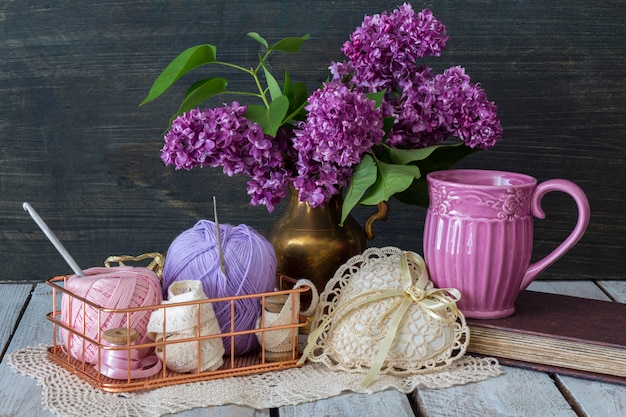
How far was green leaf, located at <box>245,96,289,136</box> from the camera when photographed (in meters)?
0.82

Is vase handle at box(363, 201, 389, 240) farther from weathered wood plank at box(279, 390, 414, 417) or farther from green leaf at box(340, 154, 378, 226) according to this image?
weathered wood plank at box(279, 390, 414, 417)

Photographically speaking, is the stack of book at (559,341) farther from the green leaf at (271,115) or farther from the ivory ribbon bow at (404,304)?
the green leaf at (271,115)

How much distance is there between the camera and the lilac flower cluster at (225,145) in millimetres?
812

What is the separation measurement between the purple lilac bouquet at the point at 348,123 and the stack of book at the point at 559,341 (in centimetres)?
19

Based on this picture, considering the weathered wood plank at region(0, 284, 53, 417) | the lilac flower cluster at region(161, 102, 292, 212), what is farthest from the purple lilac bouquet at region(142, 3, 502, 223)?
the weathered wood plank at region(0, 284, 53, 417)

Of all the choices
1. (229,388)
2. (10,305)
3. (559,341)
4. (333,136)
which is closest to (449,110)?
(333,136)

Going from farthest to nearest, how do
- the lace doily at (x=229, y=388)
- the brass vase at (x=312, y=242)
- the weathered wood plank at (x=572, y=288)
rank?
the weathered wood plank at (x=572, y=288)
the brass vase at (x=312, y=242)
the lace doily at (x=229, y=388)

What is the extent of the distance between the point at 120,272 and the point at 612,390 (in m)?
0.50

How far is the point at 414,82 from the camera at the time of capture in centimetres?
91

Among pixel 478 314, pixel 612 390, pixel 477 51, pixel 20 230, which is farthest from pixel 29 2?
pixel 612 390

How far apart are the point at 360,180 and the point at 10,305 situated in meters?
0.54

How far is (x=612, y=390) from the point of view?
0.79 m

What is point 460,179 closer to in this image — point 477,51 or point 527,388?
point 527,388

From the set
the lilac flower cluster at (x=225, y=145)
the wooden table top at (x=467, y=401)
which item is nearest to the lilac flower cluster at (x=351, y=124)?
the lilac flower cluster at (x=225, y=145)
